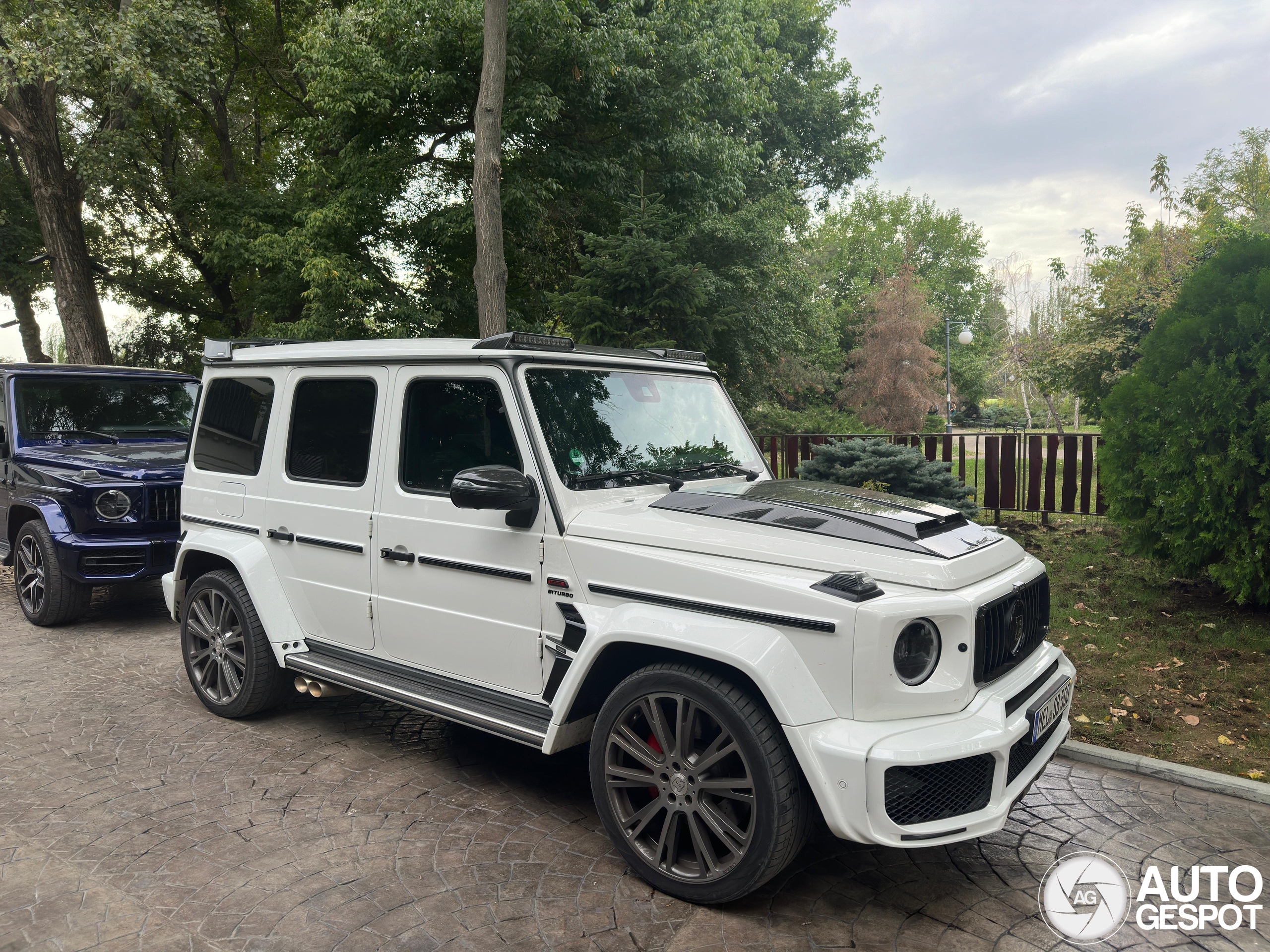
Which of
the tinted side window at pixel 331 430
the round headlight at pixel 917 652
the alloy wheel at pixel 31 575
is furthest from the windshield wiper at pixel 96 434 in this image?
the round headlight at pixel 917 652

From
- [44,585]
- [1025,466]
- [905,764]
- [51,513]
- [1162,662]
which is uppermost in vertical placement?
[51,513]

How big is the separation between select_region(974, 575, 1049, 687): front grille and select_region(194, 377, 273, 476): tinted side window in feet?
12.7

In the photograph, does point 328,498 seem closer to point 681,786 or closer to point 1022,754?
point 681,786

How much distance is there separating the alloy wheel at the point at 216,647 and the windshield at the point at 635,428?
243cm

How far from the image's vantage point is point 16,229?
21984mm

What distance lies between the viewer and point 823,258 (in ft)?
167

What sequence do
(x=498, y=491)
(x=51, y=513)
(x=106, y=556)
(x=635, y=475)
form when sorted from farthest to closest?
1. (x=51, y=513)
2. (x=106, y=556)
3. (x=635, y=475)
4. (x=498, y=491)

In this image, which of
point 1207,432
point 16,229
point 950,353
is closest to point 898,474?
point 1207,432

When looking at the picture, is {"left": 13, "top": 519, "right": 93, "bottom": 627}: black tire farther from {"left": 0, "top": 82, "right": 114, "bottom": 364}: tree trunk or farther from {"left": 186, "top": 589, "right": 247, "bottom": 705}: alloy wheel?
{"left": 0, "top": 82, "right": 114, "bottom": 364}: tree trunk

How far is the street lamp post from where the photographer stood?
150ft

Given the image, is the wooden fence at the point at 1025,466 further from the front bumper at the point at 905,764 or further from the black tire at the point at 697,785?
the front bumper at the point at 905,764

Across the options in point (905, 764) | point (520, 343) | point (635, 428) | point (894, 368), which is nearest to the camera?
point (905, 764)

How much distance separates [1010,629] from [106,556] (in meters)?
6.93

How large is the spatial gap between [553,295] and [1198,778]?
33.5 feet
